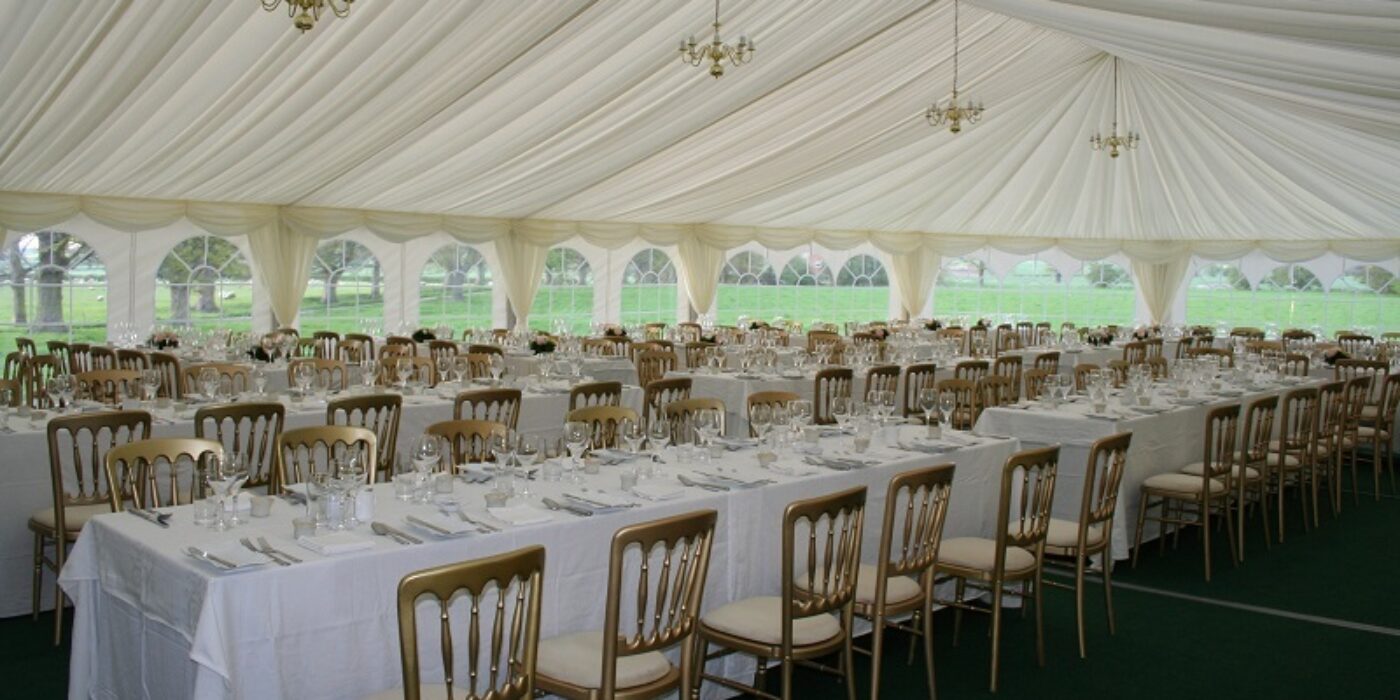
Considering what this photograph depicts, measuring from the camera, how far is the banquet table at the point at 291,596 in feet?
11.3

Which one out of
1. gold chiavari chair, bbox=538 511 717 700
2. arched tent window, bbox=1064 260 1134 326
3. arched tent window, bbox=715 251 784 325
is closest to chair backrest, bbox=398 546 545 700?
gold chiavari chair, bbox=538 511 717 700

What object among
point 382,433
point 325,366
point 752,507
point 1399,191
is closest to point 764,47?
point 325,366

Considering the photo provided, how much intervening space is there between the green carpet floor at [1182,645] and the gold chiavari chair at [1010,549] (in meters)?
0.23

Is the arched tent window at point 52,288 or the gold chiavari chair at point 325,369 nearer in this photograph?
the gold chiavari chair at point 325,369

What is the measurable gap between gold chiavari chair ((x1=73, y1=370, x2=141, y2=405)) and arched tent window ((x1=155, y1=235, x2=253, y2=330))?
6465 mm

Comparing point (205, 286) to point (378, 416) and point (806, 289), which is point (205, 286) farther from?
point (806, 289)

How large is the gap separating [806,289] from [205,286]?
1127 cm

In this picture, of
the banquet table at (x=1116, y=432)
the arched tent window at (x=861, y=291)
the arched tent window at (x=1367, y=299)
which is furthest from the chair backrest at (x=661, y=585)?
the arched tent window at (x=1367, y=299)

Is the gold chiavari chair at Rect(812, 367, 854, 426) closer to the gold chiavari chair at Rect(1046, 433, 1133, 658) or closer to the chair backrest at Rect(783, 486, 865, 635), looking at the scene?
the gold chiavari chair at Rect(1046, 433, 1133, 658)

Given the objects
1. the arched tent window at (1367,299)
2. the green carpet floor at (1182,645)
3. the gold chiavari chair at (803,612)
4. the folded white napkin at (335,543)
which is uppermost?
the arched tent window at (1367,299)

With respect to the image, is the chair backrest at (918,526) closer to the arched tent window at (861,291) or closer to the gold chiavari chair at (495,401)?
the gold chiavari chair at (495,401)

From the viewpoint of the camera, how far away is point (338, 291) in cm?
1602

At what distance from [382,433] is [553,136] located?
5933 millimetres

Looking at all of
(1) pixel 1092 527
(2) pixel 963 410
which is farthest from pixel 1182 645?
(2) pixel 963 410
